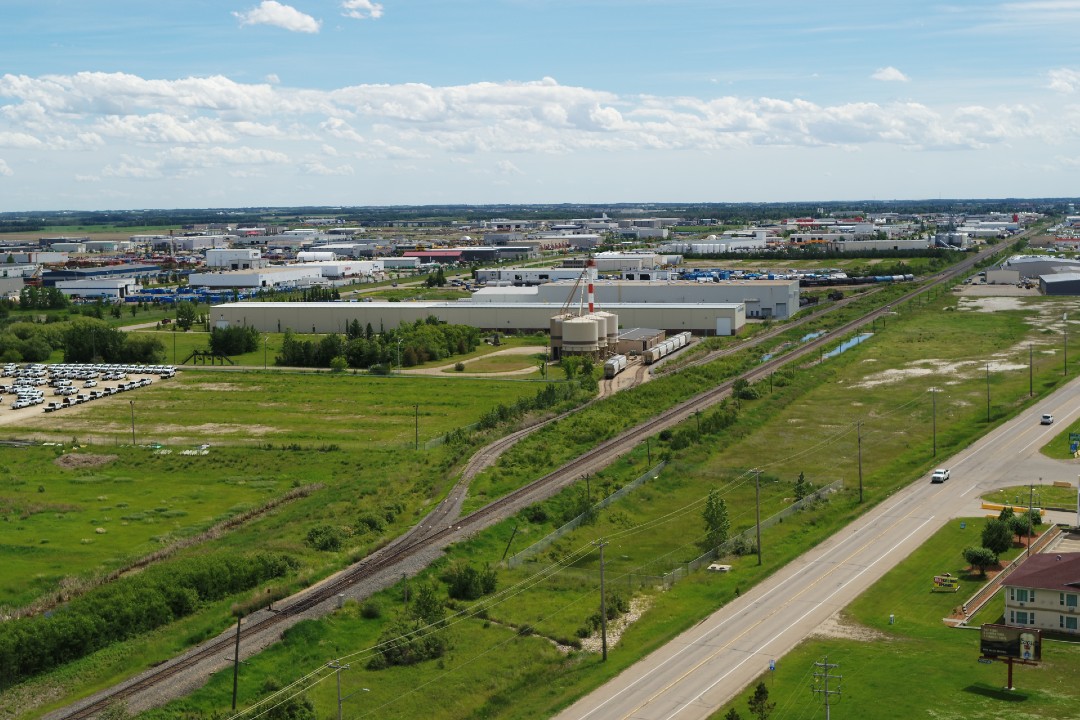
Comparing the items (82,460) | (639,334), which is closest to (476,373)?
(639,334)

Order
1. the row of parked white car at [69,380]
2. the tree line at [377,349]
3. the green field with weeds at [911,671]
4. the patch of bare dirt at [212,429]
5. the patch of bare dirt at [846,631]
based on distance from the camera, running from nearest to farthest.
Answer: the green field with weeds at [911,671], the patch of bare dirt at [846,631], the patch of bare dirt at [212,429], the row of parked white car at [69,380], the tree line at [377,349]

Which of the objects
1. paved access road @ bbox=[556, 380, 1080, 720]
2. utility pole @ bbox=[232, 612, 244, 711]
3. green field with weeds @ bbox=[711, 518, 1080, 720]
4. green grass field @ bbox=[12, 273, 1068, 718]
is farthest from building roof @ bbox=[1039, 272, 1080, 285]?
utility pole @ bbox=[232, 612, 244, 711]

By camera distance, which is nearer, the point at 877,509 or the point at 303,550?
the point at 303,550

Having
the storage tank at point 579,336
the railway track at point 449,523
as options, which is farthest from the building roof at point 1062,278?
the storage tank at point 579,336

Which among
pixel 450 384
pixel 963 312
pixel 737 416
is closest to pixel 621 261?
pixel 963 312

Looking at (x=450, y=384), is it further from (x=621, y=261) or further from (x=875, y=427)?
(x=621, y=261)

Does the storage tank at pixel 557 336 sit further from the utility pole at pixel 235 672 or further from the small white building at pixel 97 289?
the small white building at pixel 97 289

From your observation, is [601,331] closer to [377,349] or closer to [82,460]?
[377,349]
